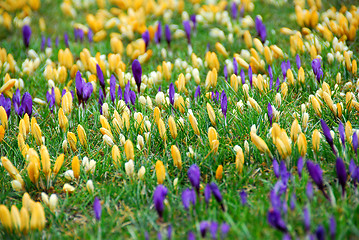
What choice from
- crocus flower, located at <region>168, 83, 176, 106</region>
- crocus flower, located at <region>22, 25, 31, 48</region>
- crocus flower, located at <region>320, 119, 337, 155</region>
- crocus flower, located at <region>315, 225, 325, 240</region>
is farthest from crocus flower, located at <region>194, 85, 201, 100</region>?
crocus flower, located at <region>22, 25, 31, 48</region>

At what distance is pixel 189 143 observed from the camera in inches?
102

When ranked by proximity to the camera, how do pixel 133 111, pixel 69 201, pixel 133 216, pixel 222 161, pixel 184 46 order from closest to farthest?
1. pixel 133 216
2. pixel 69 201
3. pixel 222 161
4. pixel 133 111
5. pixel 184 46

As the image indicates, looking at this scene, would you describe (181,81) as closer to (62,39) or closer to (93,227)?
(93,227)

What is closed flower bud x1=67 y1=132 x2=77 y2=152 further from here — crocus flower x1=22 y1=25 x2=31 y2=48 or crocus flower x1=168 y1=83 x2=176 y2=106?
crocus flower x1=22 y1=25 x2=31 y2=48

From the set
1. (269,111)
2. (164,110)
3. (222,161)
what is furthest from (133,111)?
(269,111)

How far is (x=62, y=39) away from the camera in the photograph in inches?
193

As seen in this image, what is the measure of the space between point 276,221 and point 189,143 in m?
1.06

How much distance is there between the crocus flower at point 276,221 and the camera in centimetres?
165

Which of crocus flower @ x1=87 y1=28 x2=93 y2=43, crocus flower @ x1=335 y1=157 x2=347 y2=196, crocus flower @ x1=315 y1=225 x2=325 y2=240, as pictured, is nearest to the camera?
crocus flower @ x1=315 y1=225 x2=325 y2=240

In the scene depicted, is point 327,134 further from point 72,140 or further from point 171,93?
point 72,140

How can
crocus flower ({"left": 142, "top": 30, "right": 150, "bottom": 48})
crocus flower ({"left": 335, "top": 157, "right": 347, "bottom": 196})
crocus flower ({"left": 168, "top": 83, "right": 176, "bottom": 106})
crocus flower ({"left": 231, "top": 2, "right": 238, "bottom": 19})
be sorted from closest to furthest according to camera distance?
crocus flower ({"left": 335, "top": 157, "right": 347, "bottom": 196})
crocus flower ({"left": 168, "top": 83, "right": 176, "bottom": 106})
crocus flower ({"left": 142, "top": 30, "right": 150, "bottom": 48})
crocus flower ({"left": 231, "top": 2, "right": 238, "bottom": 19})

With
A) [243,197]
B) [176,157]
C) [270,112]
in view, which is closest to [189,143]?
[176,157]

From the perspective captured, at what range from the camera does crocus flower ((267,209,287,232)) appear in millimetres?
1649

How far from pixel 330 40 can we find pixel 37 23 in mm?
4170
